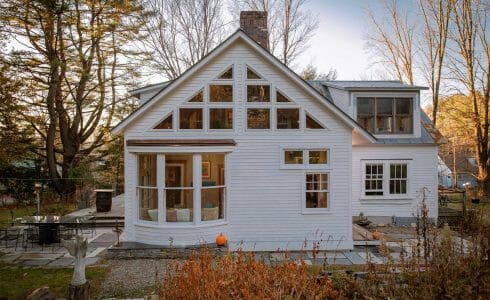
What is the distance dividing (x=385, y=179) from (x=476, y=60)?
52.5 ft

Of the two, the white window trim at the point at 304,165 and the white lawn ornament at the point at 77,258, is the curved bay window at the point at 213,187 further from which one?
the white lawn ornament at the point at 77,258

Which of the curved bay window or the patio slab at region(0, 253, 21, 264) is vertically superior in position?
the curved bay window

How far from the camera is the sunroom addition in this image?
1137cm

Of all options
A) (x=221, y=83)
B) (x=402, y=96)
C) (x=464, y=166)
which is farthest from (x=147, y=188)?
(x=464, y=166)

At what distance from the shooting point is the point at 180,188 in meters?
11.4

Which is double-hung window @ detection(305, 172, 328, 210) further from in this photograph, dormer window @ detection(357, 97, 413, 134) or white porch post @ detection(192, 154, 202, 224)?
dormer window @ detection(357, 97, 413, 134)

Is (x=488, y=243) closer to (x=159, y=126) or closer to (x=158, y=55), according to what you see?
(x=159, y=126)

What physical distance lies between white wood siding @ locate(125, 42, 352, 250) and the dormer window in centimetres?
418

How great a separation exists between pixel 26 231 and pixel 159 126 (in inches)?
268

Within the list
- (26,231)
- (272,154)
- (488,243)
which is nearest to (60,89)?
(26,231)

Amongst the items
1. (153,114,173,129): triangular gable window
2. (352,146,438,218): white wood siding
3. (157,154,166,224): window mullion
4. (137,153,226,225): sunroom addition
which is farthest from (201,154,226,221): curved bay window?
(352,146,438,218): white wood siding

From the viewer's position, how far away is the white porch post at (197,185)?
11.3 metres

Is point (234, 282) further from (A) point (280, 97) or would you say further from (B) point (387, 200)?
(B) point (387, 200)

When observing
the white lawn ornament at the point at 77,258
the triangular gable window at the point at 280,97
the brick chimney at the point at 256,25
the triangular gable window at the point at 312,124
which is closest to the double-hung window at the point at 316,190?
the triangular gable window at the point at 312,124
